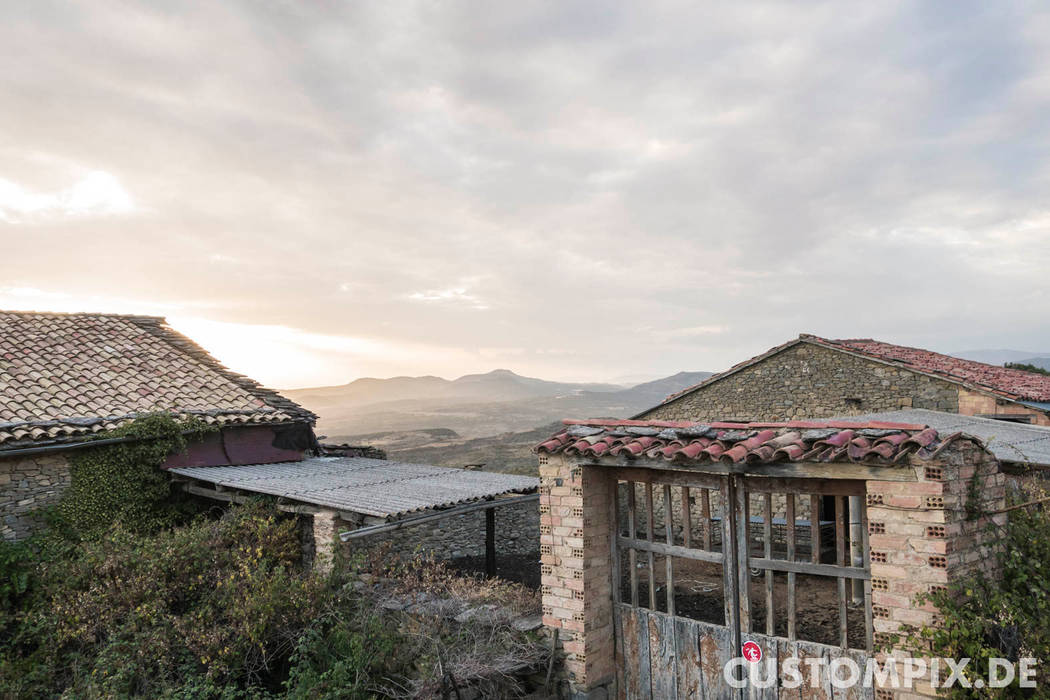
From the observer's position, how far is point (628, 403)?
380ft

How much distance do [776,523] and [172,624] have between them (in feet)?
38.0

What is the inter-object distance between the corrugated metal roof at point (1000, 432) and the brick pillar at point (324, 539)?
336 inches

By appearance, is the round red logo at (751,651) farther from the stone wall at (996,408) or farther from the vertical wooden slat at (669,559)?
the stone wall at (996,408)

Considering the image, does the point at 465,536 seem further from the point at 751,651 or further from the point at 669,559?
the point at 751,651

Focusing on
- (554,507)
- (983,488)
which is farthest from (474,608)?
(983,488)

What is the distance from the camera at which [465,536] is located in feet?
48.8

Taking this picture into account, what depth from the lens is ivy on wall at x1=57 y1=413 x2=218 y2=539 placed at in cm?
1101

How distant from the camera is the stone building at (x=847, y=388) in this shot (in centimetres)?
1505

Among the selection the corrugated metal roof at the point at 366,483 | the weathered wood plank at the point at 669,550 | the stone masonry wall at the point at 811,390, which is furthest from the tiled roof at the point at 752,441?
the stone masonry wall at the point at 811,390

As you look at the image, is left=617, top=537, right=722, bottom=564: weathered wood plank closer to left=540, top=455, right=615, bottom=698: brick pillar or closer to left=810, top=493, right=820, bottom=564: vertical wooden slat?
left=540, top=455, right=615, bottom=698: brick pillar

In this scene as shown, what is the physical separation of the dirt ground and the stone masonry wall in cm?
723

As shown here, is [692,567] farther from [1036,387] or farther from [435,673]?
[1036,387]

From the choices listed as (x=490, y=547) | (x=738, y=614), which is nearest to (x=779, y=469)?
(x=738, y=614)

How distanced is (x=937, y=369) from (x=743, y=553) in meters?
13.1
